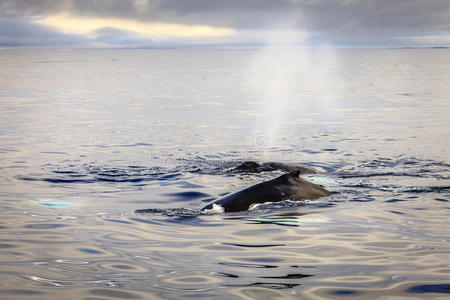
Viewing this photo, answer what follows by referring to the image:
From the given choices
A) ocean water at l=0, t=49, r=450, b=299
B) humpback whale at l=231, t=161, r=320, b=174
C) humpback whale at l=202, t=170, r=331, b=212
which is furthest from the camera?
humpback whale at l=231, t=161, r=320, b=174

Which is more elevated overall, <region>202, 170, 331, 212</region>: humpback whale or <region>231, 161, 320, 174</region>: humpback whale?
<region>231, 161, 320, 174</region>: humpback whale

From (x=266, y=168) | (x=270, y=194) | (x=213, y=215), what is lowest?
(x=213, y=215)

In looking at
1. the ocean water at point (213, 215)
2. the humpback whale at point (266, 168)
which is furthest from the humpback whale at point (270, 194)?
the humpback whale at point (266, 168)

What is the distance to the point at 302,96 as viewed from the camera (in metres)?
46.2

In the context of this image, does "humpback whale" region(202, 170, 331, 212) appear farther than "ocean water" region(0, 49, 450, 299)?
Yes

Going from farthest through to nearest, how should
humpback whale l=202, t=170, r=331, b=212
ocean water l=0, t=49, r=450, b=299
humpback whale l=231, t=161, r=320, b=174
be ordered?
humpback whale l=231, t=161, r=320, b=174 < humpback whale l=202, t=170, r=331, b=212 < ocean water l=0, t=49, r=450, b=299

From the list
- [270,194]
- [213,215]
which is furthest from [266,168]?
[213,215]

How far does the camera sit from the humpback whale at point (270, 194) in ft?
37.0

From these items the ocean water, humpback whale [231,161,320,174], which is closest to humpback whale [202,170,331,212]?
the ocean water

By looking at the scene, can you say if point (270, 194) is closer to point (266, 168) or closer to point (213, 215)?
point (213, 215)

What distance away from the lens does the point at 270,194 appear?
11453 millimetres

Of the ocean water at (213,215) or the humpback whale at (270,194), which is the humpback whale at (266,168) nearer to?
the ocean water at (213,215)

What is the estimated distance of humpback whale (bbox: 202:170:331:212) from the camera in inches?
444

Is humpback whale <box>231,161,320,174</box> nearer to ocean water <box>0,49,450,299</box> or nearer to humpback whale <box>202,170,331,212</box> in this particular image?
ocean water <box>0,49,450,299</box>
